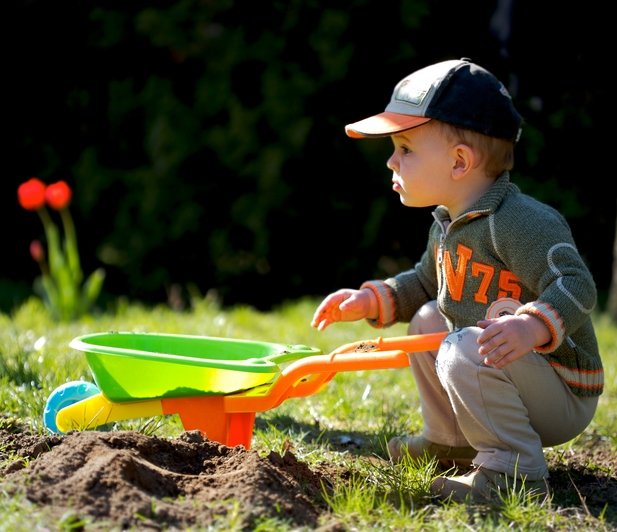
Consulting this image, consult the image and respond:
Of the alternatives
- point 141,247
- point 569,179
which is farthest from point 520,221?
point 141,247

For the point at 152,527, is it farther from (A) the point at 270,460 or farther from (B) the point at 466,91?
(B) the point at 466,91

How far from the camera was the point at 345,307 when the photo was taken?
3094mm

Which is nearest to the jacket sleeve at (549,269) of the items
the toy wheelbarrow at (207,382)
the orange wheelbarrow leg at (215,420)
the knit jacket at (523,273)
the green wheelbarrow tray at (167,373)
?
the knit jacket at (523,273)

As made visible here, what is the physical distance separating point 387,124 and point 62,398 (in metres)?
1.29

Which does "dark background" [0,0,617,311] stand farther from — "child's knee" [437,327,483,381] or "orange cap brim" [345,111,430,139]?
"child's knee" [437,327,483,381]

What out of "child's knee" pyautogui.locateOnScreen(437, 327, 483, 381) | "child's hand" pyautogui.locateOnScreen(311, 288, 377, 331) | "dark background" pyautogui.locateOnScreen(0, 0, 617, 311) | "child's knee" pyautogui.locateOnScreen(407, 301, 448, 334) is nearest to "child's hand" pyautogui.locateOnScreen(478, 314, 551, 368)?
"child's knee" pyautogui.locateOnScreen(437, 327, 483, 381)

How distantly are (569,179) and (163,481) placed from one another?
4.35 m

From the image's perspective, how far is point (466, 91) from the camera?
2.77 metres

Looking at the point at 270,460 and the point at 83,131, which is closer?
the point at 270,460

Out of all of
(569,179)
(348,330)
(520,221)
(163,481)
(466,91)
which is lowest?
(348,330)

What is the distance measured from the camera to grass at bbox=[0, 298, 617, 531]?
2398 millimetres

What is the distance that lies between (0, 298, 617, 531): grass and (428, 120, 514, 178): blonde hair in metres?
0.88

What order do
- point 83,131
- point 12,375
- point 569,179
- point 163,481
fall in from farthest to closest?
point 83,131 → point 569,179 → point 12,375 → point 163,481

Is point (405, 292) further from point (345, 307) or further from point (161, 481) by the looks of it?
point (161, 481)
